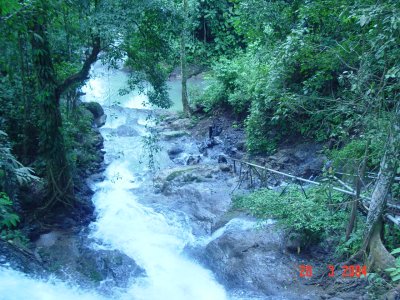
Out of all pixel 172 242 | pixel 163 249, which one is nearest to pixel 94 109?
pixel 172 242

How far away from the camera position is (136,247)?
7.98 meters

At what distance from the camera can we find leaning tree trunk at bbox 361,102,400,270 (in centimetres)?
499

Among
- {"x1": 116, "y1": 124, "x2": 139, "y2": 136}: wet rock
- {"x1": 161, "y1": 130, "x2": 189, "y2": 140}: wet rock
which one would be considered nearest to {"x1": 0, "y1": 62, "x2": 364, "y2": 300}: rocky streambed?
{"x1": 161, "y1": 130, "x2": 189, "y2": 140}: wet rock

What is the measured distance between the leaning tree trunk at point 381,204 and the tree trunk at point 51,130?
607cm

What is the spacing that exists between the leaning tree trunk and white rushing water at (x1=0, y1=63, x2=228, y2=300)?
8.17 feet

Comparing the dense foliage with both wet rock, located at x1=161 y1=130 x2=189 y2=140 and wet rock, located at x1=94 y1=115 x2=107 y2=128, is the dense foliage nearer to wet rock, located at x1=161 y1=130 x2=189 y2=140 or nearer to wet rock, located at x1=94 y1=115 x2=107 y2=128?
wet rock, located at x1=161 y1=130 x2=189 y2=140

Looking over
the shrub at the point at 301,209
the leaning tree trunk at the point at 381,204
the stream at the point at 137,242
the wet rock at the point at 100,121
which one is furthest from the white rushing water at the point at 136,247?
the wet rock at the point at 100,121

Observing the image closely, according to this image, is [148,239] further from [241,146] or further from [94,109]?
[94,109]

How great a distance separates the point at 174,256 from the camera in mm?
7688

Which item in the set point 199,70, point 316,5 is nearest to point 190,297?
point 316,5

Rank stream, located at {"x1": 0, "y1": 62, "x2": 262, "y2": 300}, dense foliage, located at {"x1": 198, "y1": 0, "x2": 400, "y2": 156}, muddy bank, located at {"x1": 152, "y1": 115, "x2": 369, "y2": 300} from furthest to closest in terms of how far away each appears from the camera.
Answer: muddy bank, located at {"x1": 152, "y1": 115, "x2": 369, "y2": 300} < stream, located at {"x1": 0, "y1": 62, "x2": 262, "y2": 300} < dense foliage, located at {"x1": 198, "y1": 0, "x2": 400, "y2": 156}

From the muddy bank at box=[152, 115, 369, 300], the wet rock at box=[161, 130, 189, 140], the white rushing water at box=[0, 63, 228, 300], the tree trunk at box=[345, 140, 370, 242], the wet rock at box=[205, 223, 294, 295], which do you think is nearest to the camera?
the tree trunk at box=[345, 140, 370, 242]

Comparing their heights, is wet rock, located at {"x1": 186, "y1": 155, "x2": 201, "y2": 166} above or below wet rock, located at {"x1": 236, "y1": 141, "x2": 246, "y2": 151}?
below

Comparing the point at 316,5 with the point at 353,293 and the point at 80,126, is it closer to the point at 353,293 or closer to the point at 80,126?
the point at 353,293
